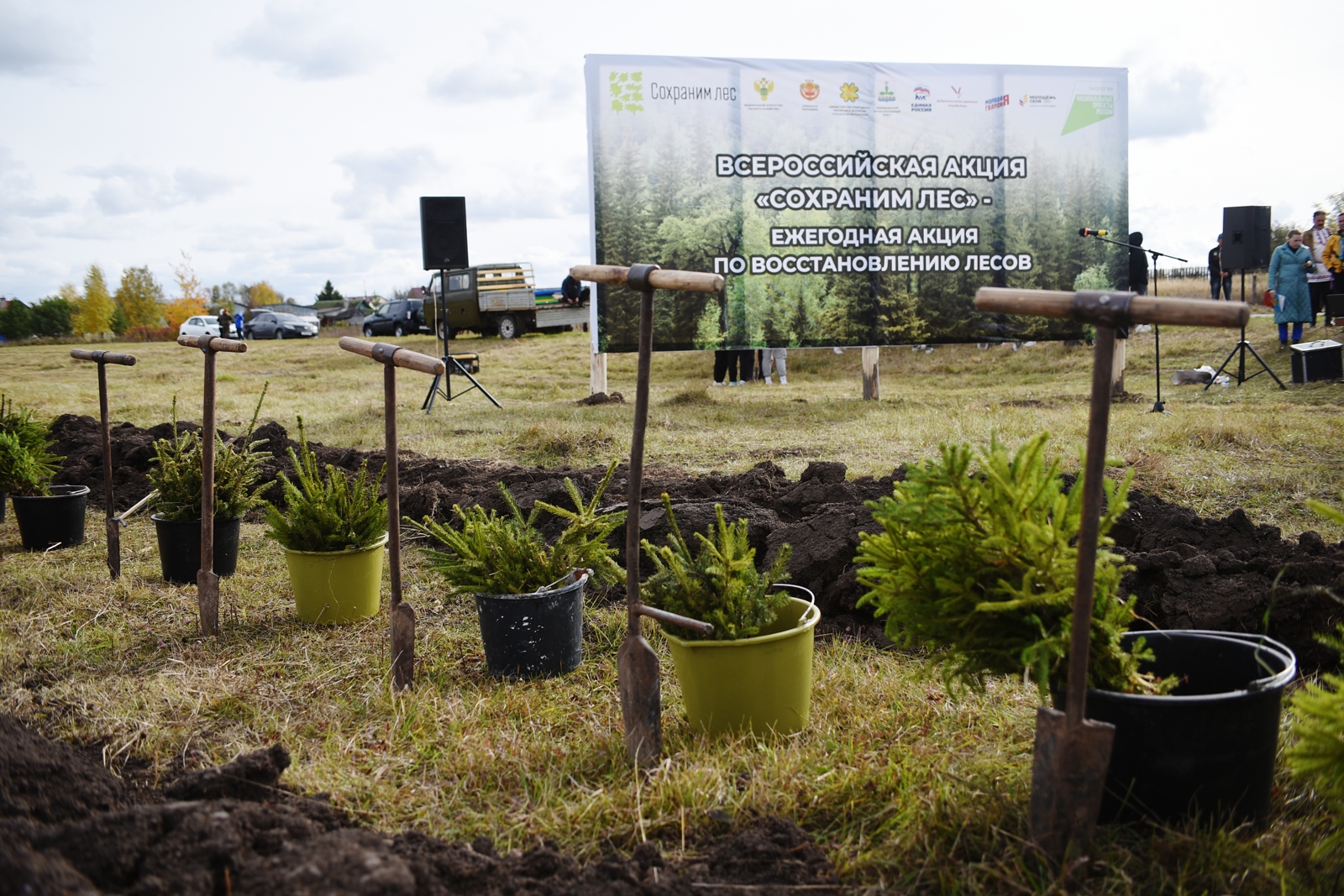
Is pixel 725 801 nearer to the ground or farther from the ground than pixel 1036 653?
nearer to the ground

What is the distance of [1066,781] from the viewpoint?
5.60 feet

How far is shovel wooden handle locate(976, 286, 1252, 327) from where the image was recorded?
1.53m

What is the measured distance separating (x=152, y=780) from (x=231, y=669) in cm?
79

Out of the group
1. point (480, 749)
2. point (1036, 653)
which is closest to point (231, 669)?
point (480, 749)

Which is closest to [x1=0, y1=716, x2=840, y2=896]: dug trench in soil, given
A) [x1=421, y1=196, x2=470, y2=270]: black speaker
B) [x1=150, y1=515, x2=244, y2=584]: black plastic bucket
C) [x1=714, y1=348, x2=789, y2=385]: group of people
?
[x1=150, y1=515, x2=244, y2=584]: black plastic bucket

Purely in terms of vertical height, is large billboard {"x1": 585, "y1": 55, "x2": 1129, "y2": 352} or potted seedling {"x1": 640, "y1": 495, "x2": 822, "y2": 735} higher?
large billboard {"x1": 585, "y1": 55, "x2": 1129, "y2": 352}

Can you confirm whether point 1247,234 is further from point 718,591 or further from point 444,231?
point 718,591

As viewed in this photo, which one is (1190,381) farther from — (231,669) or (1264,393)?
(231,669)

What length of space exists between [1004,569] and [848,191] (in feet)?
28.8

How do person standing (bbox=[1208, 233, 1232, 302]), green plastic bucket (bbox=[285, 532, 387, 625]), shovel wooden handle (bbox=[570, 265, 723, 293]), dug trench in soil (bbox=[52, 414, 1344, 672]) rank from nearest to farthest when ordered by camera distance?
shovel wooden handle (bbox=[570, 265, 723, 293])
dug trench in soil (bbox=[52, 414, 1344, 672])
green plastic bucket (bbox=[285, 532, 387, 625])
person standing (bbox=[1208, 233, 1232, 302])

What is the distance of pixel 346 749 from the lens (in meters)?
2.39

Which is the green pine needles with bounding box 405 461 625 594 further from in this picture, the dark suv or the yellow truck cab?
the dark suv

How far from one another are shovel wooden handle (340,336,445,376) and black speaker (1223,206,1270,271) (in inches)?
414

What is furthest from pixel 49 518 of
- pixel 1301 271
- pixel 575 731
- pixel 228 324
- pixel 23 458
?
pixel 228 324
